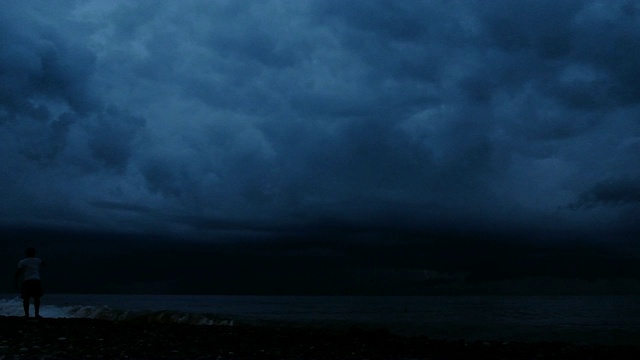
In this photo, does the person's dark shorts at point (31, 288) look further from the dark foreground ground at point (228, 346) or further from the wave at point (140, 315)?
the wave at point (140, 315)

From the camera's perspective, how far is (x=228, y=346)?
57.4 feet

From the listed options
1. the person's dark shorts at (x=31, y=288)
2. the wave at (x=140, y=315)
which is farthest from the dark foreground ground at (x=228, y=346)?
the wave at (x=140, y=315)

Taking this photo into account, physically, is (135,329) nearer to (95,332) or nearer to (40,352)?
(95,332)

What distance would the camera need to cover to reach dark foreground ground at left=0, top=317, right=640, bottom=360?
1516 cm

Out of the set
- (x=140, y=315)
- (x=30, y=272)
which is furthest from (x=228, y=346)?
(x=140, y=315)

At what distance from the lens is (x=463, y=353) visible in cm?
1833

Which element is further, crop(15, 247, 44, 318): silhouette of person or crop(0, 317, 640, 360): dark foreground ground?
crop(15, 247, 44, 318): silhouette of person

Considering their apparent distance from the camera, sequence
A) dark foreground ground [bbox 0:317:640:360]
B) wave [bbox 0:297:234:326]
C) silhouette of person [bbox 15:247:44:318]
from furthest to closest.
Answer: wave [bbox 0:297:234:326], silhouette of person [bbox 15:247:44:318], dark foreground ground [bbox 0:317:640:360]

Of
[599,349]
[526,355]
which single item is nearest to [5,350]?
[526,355]

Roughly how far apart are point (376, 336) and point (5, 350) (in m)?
12.5

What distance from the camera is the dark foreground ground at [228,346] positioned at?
15.2m

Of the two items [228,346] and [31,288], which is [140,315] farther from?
[228,346]

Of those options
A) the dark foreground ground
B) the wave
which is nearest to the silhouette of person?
the dark foreground ground

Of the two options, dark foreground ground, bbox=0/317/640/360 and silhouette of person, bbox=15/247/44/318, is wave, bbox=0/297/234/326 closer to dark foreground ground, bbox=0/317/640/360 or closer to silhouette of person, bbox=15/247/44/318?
silhouette of person, bbox=15/247/44/318
